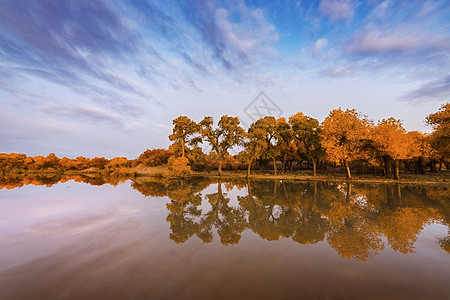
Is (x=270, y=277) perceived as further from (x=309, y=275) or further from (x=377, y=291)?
(x=377, y=291)

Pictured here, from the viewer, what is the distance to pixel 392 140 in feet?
95.7

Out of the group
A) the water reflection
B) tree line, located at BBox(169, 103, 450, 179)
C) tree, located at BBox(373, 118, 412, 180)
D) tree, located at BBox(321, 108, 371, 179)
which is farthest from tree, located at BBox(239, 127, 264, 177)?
the water reflection

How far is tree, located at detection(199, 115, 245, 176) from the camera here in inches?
1672

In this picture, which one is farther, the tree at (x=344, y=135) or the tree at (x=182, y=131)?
the tree at (x=182, y=131)

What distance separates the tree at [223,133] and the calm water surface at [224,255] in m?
31.7

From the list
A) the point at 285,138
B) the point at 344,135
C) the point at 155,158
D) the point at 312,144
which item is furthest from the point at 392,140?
the point at 155,158

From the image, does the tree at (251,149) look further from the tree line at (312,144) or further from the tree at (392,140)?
the tree at (392,140)

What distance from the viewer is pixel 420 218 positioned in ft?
34.0

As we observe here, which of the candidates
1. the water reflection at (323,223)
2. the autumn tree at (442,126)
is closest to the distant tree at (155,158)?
Result: the water reflection at (323,223)

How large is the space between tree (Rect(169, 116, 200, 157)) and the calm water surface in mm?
36383

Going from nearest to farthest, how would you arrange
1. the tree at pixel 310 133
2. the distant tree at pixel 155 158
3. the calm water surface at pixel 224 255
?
1. the calm water surface at pixel 224 255
2. the tree at pixel 310 133
3. the distant tree at pixel 155 158

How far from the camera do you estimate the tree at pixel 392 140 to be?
28.7 metres

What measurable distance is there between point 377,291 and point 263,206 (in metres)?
9.22

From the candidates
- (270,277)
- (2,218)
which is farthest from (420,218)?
(2,218)
